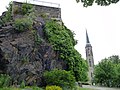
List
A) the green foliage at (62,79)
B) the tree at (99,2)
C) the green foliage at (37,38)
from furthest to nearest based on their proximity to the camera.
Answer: the green foliage at (37,38) < the green foliage at (62,79) < the tree at (99,2)

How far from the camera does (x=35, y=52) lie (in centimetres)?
2380

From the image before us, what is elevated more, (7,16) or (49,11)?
(49,11)

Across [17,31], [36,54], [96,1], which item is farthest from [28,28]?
[96,1]

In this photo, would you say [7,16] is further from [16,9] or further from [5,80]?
[5,80]

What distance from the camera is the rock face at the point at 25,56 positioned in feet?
72.6

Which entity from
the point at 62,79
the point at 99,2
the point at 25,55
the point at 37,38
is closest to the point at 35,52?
the point at 25,55

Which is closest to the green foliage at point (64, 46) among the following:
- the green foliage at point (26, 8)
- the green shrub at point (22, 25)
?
the green shrub at point (22, 25)

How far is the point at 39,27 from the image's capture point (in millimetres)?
25453

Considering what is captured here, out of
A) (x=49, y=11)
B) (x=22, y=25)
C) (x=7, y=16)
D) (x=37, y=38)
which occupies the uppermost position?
(x=49, y=11)

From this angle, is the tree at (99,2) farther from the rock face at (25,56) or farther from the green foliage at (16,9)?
the green foliage at (16,9)

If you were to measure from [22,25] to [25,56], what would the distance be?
128 inches

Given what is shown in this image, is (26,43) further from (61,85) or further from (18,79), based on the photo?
(61,85)

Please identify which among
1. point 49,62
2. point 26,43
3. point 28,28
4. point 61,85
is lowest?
point 61,85

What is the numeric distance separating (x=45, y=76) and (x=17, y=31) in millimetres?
5409
